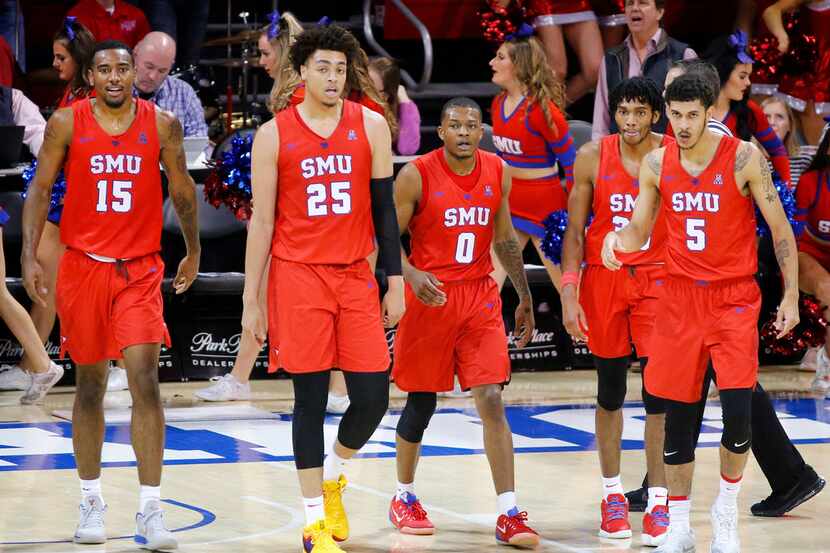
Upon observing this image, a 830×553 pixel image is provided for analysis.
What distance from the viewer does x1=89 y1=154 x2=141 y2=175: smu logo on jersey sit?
6230 millimetres

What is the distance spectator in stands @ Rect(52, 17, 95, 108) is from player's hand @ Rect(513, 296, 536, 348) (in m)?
2.93

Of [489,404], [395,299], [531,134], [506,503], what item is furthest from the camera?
[531,134]

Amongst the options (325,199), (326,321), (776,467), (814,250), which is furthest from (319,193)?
(814,250)

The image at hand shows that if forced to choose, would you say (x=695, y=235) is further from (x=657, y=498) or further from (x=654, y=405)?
(x=657, y=498)

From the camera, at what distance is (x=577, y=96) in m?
12.0

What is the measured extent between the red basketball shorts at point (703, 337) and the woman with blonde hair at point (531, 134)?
3676 millimetres

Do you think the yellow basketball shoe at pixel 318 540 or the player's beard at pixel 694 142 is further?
the player's beard at pixel 694 142

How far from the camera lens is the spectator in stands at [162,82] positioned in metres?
10.3

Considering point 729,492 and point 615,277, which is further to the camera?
point 615,277

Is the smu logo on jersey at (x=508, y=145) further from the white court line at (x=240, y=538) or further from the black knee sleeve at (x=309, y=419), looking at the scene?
the black knee sleeve at (x=309, y=419)

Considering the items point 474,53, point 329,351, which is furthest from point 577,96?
point 329,351

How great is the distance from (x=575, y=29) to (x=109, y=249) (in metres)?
6.42

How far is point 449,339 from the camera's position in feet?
21.3

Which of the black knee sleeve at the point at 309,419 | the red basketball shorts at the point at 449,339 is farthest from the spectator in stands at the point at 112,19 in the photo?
the black knee sleeve at the point at 309,419
